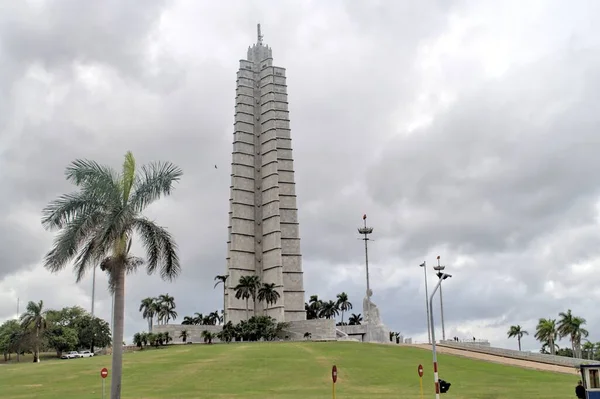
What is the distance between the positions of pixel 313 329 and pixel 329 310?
21999 mm

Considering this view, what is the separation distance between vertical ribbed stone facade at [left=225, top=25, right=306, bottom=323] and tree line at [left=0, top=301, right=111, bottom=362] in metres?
21.8

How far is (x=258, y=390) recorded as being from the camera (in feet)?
115

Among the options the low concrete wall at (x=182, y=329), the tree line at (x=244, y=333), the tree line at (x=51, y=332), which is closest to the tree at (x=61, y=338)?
the tree line at (x=51, y=332)

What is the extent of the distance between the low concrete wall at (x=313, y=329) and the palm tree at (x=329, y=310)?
1934 cm

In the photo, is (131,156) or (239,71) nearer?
(131,156)

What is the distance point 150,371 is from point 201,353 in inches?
543

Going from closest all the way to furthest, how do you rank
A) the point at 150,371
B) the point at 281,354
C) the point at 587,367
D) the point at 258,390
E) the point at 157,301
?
the point at 587,367, the point at 258,390, the point at 150,371, the point at 281,354, the point at 157,301

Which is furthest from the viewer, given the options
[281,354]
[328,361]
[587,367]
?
[281,354]

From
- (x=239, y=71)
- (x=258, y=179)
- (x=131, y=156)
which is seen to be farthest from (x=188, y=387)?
(x=239, y=71)

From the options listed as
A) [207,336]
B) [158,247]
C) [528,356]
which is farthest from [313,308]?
[158,247]

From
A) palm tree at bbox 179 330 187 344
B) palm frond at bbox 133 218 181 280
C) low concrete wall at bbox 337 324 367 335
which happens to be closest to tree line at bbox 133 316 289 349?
palm tree at bbox 179 330 187 344

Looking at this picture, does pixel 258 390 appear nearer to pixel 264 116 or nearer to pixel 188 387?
pixel 188 387

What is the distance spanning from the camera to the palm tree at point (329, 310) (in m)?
114

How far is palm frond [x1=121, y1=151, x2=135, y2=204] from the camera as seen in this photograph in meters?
22.8
